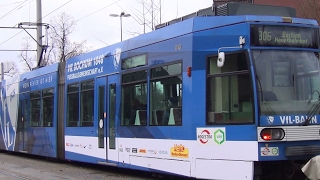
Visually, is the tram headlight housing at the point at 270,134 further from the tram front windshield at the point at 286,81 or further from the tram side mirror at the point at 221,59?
the tram side mirror at the point at 221,59

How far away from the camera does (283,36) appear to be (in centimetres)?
838

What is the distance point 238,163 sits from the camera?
812 cm

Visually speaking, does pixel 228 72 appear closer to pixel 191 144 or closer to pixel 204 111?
pixel 204 111

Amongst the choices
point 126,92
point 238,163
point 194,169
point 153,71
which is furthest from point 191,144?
point 126,92

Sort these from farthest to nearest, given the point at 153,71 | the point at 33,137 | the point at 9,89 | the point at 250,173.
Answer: the point at 9,89, the point at 33,137, the point at 153,71, the point at 250,173

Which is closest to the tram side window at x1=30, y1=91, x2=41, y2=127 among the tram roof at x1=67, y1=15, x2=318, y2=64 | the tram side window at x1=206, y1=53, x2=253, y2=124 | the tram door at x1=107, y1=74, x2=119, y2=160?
the tram door at x1=107, y1=74, x2=119, y2=160

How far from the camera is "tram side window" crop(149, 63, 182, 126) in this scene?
9.35 metres

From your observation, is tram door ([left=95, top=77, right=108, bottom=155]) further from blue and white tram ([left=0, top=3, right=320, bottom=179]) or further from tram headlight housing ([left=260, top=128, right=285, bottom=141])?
tram headlight housing ([left=260, top=128, right=285, bottom=141])

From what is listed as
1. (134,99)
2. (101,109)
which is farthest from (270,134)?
(101,109)

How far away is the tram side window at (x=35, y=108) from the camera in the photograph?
55.2 ft

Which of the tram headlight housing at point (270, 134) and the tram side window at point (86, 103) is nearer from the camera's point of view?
the tram headlight housing at point (270, 134)

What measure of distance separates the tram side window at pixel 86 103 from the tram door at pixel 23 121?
5215 mm

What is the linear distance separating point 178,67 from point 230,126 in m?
1.78

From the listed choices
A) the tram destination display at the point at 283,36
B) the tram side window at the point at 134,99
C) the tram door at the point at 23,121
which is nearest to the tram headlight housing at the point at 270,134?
the tram destination display at the point at 283,36
